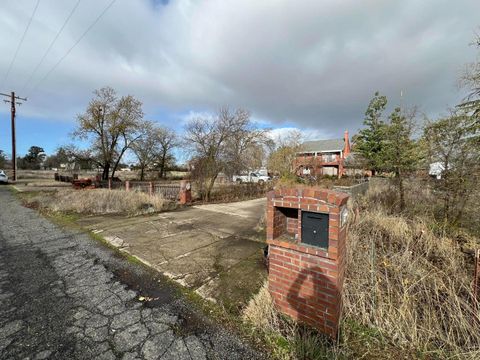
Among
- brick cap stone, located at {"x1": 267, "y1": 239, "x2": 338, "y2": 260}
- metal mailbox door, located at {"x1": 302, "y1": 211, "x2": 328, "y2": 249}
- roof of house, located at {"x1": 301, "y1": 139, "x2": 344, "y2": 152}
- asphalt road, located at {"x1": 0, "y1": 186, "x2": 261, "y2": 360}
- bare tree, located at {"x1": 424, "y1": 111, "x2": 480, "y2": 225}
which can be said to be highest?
roof of house, located at {"x1": 301, "y1": 139, "x2": 344, "y2": 152}

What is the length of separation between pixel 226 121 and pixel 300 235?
54.0 ft

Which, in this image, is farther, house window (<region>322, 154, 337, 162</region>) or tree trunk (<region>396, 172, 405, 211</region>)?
house window (<region>322, 154, 337, 162</region>)

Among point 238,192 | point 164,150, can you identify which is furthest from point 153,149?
point 238,192

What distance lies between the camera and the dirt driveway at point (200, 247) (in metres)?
3.19

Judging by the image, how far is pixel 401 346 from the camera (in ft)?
6.80

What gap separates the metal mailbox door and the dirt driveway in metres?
1.20

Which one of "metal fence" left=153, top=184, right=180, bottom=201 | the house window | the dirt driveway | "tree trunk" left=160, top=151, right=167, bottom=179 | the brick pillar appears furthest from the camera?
the house window

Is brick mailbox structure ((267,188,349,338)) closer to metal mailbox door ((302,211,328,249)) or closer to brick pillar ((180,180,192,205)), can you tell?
metal mailbox door ((302,211,328,249))

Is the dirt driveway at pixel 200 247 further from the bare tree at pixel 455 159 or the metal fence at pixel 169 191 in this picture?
the bare tree at pixel 455 159

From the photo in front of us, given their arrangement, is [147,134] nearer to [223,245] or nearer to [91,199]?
[91,199]

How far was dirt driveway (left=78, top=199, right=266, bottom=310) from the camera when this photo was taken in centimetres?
319

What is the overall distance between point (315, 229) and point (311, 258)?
0.97 feet

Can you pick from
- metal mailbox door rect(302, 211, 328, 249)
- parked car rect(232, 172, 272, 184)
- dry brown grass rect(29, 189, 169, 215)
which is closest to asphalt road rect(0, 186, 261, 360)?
metal mailbox door rect(302, 211, 328, 249)

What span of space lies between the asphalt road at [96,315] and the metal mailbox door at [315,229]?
3.78 feet
